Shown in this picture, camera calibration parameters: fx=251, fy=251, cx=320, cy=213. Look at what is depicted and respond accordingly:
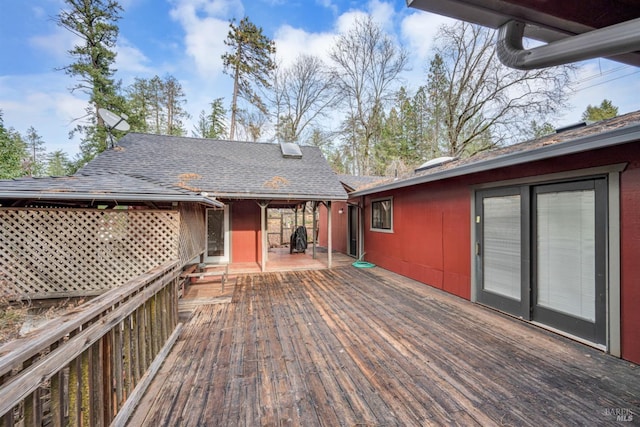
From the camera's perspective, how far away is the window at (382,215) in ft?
23.8

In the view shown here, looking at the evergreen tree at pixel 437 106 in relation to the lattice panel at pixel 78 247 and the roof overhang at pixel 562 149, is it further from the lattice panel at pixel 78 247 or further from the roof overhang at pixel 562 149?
the lattice panel at pixel 78 247

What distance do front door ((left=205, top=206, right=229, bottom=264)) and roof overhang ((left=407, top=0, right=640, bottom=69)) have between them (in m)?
7.76

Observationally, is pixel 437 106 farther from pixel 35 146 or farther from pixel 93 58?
pixel 35 146

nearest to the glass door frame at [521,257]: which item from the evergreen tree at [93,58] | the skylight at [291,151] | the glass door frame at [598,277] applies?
the glass door frame at [598,277]

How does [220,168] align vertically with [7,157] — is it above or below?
below

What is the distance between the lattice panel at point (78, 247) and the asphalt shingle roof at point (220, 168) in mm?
2418

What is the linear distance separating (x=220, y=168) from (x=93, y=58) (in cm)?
950

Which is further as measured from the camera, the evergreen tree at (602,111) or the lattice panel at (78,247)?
the evergreen tree at (602,111)

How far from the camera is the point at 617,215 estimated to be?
2.78 metres

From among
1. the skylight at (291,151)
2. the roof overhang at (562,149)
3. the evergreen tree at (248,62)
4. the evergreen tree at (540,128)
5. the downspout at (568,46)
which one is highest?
the evergreen tree at (248,62)

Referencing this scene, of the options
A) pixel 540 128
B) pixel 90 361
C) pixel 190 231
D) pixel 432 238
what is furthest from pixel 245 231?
pixel 540 128

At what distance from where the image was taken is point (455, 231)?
16.3 ft

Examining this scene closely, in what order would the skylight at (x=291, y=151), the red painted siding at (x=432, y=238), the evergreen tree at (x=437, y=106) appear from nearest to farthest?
the red painted siding at (x=432, y=238)
the skylight at (x=291, y=151)
the evergreen tree at (x=437, y=106)

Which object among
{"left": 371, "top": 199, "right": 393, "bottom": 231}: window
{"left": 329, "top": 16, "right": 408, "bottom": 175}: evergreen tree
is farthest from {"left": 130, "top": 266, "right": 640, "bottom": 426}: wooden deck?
{"left": 329, "top": 16, "right": 408, "bottom": 175}: evergreen tree
